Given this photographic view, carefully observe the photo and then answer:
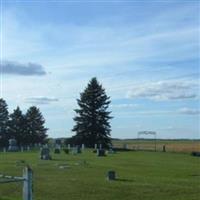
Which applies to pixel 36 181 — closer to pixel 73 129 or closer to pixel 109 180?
pixel 109 180

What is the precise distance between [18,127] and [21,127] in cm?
58

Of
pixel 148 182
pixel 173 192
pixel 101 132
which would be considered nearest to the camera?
pixel 173 192

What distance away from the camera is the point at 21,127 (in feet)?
331

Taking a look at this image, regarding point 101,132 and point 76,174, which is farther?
point 101,132

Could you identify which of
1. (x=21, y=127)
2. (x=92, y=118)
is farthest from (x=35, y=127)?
(x=92, y=118)

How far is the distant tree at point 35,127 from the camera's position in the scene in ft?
337

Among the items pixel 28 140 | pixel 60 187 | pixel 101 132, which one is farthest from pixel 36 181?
pixel 28 140

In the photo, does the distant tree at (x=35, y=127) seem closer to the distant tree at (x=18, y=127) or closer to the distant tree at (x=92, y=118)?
the distant tree at (x=18, y=127)

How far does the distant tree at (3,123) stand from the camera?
324ft

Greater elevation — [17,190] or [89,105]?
[89,105]

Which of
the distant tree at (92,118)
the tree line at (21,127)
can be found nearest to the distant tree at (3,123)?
the tree line at (21,127)

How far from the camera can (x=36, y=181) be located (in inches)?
1006

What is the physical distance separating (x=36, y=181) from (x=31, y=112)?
8081cm

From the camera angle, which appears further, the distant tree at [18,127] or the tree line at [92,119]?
the distant tree at [18,127]
